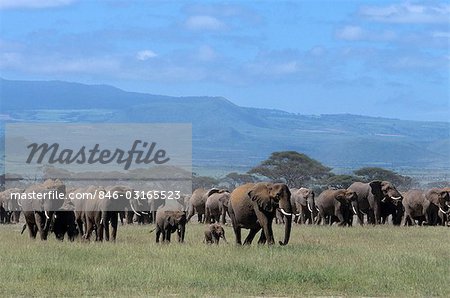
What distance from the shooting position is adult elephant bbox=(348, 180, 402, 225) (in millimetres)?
45688

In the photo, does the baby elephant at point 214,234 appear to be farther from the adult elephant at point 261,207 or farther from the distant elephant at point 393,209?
the distant elephant at point 393,209

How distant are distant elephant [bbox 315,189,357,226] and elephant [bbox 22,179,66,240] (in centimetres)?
1485

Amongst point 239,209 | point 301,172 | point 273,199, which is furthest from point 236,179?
point 273,199

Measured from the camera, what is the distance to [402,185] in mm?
98500

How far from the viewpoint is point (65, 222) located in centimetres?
3250

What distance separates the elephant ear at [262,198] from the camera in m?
27.2

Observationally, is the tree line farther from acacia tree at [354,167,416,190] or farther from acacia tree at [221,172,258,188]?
acacia tree at [221,172,258,188]

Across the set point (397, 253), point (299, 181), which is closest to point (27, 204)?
point (397, 253)

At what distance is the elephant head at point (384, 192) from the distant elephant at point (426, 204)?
0.62 meters

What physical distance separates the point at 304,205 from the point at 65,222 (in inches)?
755

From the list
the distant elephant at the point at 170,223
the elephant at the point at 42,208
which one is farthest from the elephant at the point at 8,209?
the distant elephant at the point at 170,223

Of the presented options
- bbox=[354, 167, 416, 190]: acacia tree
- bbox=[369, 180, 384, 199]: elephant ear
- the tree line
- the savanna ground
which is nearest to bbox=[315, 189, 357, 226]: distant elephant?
bbox=[369, 180, 384, 199]: elephant ear

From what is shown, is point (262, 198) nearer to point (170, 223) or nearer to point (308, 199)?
point (170, 223)

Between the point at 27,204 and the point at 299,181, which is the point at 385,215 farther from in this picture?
the point at 299,181
